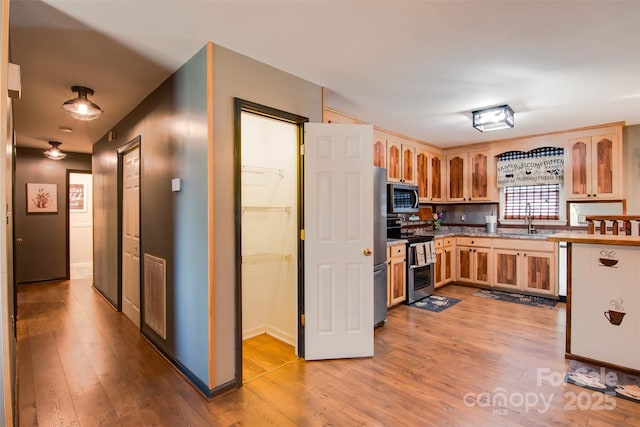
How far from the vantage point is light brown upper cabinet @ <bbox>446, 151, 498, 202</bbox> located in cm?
542

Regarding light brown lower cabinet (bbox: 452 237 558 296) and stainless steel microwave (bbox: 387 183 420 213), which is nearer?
stainless steel microwave (bbox: 387 183 420 213)

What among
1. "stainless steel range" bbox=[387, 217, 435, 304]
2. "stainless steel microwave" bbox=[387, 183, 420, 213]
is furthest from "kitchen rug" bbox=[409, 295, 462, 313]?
"stainless steel microwave" bbox=[387, 183, 420, 213]

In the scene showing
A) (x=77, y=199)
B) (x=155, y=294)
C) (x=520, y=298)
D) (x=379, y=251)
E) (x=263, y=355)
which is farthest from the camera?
(x=77, y=199)

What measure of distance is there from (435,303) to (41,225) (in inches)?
282

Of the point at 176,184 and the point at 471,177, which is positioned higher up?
the point at 471,177

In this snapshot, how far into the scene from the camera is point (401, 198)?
4.63 m

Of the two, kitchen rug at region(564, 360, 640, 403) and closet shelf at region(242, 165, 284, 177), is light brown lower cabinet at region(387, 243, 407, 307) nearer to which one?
closet shelf at region(242, 165, 284, 177)

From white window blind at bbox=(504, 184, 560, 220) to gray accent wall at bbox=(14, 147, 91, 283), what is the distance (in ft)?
27.1

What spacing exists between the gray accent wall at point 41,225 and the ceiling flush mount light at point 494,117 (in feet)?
23.1

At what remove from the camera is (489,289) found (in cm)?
512

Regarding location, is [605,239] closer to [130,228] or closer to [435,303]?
[435,303]

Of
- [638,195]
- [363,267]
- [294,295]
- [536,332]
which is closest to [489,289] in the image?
[536,332]

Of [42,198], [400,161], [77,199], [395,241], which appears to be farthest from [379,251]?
[77,199]

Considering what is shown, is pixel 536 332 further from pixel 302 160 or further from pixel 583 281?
pixel 302 160
